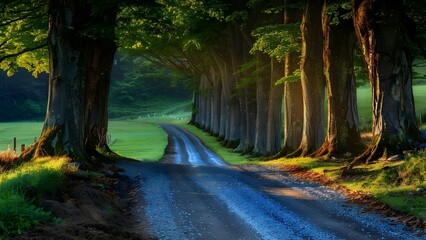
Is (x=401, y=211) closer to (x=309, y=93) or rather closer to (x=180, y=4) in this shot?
(x=309, y=93)

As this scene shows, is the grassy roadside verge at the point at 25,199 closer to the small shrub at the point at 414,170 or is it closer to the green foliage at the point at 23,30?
the small shrub at the point at 414,170

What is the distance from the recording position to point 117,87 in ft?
407

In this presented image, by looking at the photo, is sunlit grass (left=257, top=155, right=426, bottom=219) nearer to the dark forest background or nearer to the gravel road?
the gravel road

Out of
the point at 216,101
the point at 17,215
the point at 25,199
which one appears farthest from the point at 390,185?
the point at 216,101

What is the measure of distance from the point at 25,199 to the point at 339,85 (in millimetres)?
13212

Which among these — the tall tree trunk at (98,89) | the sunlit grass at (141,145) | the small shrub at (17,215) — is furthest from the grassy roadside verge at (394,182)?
the sunlit grass at (141,145)

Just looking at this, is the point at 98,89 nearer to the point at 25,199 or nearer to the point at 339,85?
the point at 339,85

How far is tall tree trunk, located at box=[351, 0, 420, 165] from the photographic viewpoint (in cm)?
1409

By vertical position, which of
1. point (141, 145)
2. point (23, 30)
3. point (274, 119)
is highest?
point (23, 30)

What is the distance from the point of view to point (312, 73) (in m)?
20.7

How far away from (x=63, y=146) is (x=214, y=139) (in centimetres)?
3426

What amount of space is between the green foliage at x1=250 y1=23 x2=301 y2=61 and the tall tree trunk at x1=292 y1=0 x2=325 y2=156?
41.8 inches

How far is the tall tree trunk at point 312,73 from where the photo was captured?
2061 centimetres

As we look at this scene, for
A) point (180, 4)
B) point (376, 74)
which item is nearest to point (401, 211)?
point (376, 74)
